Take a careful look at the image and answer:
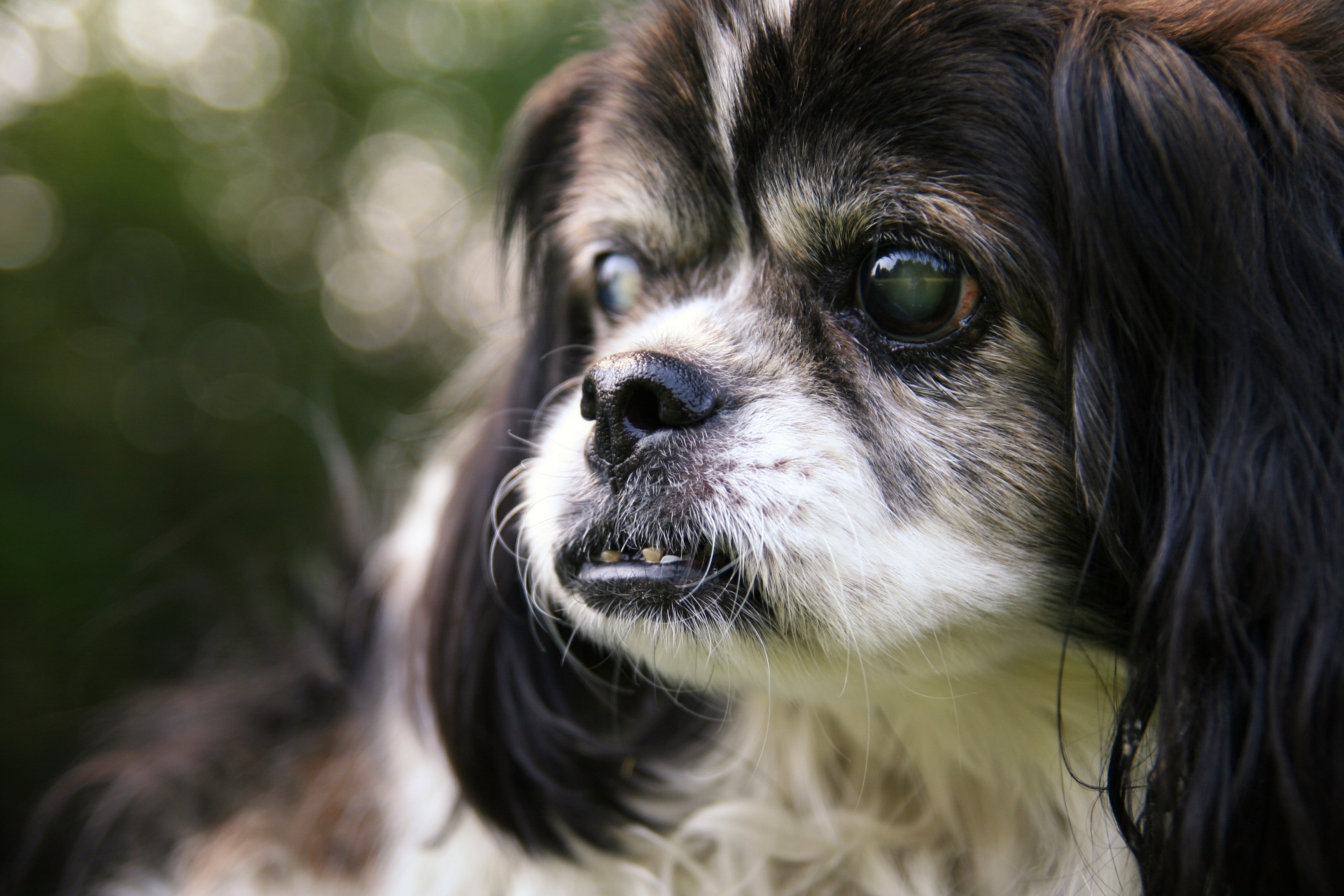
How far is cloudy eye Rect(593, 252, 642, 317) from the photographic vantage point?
1713 millimetres

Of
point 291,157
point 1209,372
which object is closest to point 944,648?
point 1209,372

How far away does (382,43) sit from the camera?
668 centimetres

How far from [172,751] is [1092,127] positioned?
92.7 inches

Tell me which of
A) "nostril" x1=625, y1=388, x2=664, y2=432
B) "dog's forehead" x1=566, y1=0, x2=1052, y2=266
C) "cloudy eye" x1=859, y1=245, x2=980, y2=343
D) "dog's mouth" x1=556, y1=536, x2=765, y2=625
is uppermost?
"dog's forehead" x1=566, y1=0, x2=1052, y2=266

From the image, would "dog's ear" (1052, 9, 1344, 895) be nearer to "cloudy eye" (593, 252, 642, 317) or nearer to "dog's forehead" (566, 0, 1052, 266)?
"dog's forehead" (566, 0, 1052, 266)

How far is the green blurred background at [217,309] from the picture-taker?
295 cm

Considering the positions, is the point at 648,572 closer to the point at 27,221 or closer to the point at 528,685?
the point at 528,685

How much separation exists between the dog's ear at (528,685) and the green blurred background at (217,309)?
45 centimetres

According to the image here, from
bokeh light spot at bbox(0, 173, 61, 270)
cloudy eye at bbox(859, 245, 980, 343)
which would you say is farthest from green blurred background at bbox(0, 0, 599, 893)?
cloudy eye at bbox(859, 245, 980, 343)

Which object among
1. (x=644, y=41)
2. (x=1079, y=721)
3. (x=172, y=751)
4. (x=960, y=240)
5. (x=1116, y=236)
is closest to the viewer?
(x=1116, y=236)

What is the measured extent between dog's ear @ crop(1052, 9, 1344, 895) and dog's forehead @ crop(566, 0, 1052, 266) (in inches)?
3.2

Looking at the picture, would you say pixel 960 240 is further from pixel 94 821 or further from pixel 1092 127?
pixel 94 821

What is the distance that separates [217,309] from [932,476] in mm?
5512

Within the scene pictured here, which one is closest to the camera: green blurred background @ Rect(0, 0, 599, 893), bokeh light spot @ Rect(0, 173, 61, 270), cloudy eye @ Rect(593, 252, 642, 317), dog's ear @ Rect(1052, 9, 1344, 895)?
dog's ear @ Rect(1052, 9, 1344, 895)
